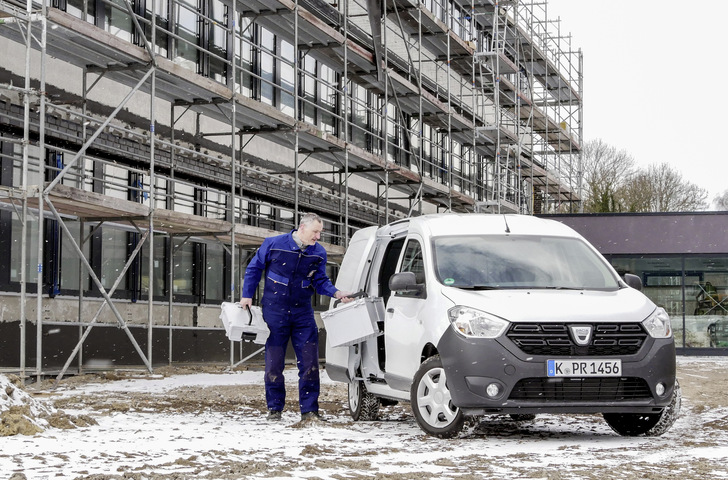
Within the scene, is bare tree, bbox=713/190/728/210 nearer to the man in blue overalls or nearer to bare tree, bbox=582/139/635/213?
bare tree, bbox=582/139/635/213

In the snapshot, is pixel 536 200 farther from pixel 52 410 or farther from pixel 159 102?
pixel 52 410

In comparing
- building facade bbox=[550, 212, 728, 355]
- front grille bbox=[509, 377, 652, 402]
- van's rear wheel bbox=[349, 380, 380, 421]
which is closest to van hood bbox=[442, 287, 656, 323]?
front grille bbox=[509, 377, 652, 402]

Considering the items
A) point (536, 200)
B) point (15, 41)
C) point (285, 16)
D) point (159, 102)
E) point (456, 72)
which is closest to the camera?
point (15, 41)

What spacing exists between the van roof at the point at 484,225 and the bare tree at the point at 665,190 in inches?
1959

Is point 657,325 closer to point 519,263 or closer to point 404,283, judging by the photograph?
point 519,263

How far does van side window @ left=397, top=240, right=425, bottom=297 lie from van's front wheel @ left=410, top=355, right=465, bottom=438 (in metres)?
0.74

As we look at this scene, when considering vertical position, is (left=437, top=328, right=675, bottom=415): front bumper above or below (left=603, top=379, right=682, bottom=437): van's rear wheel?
above

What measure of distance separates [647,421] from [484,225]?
2005 millimetres

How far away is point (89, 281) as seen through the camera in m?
18.0

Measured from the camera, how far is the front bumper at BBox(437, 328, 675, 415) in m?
7.64

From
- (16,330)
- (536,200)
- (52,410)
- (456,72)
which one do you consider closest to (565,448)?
(52,410)

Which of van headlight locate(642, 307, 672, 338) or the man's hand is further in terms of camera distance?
the man's hand

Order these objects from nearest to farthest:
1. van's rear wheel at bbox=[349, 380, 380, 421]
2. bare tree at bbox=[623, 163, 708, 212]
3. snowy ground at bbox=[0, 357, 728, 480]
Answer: snowy ground at bbox=[0, 357, 728, 480], van's rear wheel at bbox=[349, 380, 380, 421], bare tree at bbox=[623, 163, 708, 212]

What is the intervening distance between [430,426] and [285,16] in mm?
13960
